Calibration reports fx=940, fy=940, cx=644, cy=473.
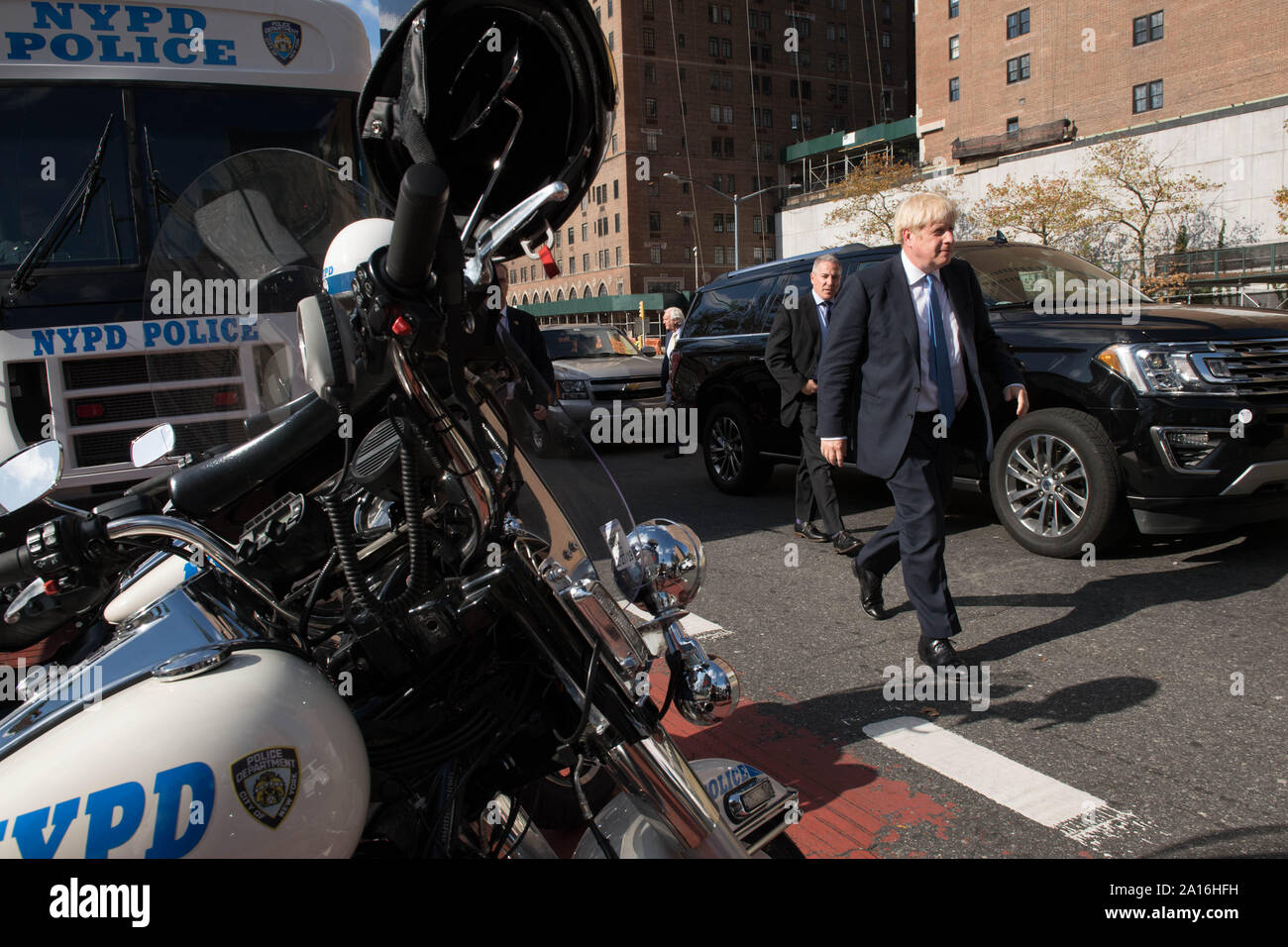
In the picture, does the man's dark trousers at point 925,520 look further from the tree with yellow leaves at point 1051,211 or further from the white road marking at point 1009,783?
the tree with yellow leaves at point 1051,211

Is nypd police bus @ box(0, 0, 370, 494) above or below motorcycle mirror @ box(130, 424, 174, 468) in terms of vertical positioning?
above

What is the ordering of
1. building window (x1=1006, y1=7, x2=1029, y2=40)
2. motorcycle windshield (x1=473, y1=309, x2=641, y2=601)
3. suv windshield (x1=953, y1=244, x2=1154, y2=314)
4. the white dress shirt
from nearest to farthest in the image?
motorcycle windshield (x1=473, y1=309, x2=641, y2=601) < the white dress shirt < suv windshield (x1=953, y1=244, x2=1154, y2=314) < building window (x1=1006, y1=7, x2=1029, y2=40)

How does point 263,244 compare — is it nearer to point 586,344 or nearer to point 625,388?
point 625,388

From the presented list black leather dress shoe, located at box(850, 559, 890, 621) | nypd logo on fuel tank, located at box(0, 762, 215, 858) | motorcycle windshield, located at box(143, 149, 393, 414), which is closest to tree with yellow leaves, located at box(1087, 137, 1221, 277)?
black leather dress shoe, located at box(850, 559, 890, 621)

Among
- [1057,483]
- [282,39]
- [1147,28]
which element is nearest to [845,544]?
[1057,483]

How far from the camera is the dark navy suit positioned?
4.07 m

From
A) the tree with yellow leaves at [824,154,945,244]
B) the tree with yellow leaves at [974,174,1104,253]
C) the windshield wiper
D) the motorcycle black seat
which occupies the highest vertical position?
the tree with yellow leaves at [824,154,945,244]

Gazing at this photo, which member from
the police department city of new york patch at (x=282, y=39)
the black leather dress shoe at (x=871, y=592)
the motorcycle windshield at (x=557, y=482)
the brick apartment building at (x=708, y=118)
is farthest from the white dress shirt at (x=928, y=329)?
the brick apartment building at (x=708, y=118)

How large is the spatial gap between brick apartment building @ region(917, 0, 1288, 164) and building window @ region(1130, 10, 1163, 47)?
0.16ft

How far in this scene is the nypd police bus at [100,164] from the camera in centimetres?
538

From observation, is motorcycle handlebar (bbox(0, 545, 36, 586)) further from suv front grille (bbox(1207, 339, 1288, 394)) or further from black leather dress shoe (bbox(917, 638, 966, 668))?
suv front grille (bbox(1207, 339, 1288, 394))

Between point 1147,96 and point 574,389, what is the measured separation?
44.8 m

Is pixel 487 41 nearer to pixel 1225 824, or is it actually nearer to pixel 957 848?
pixel 957 848

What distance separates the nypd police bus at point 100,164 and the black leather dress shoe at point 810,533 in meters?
3.81
